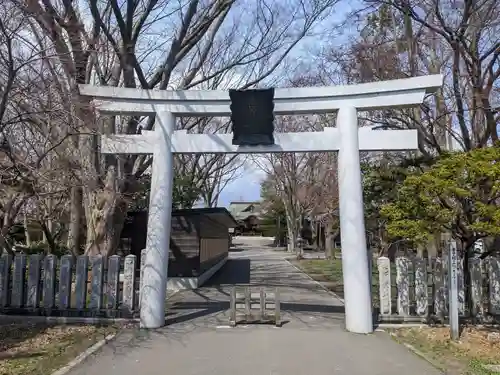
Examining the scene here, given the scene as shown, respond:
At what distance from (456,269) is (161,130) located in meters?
6.30

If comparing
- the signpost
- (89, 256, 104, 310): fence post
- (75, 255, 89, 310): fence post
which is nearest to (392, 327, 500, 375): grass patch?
the signpost

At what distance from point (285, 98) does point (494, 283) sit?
5.75 m

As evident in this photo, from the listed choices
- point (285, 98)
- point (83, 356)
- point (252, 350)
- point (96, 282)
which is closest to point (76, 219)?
point (96, 282)

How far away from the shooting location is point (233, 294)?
30.1 feet

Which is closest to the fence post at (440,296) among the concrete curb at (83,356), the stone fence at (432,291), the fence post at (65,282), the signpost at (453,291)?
the stone fence at (432,291)

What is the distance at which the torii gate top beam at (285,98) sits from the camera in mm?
8969

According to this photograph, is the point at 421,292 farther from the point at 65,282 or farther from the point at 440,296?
the point at 65,282

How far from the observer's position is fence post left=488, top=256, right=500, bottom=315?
925 centimetres

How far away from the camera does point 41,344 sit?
754 centimetres

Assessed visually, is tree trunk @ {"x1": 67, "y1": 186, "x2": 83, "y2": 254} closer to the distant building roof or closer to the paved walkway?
the paved walkway

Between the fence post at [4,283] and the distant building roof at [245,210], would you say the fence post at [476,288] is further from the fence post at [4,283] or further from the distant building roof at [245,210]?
the distant building roof at [245,210]

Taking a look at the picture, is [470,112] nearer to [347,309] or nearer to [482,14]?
[482,14]

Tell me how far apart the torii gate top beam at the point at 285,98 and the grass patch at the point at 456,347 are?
4.43 m

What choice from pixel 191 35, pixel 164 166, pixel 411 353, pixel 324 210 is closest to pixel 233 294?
pixel 164 166
